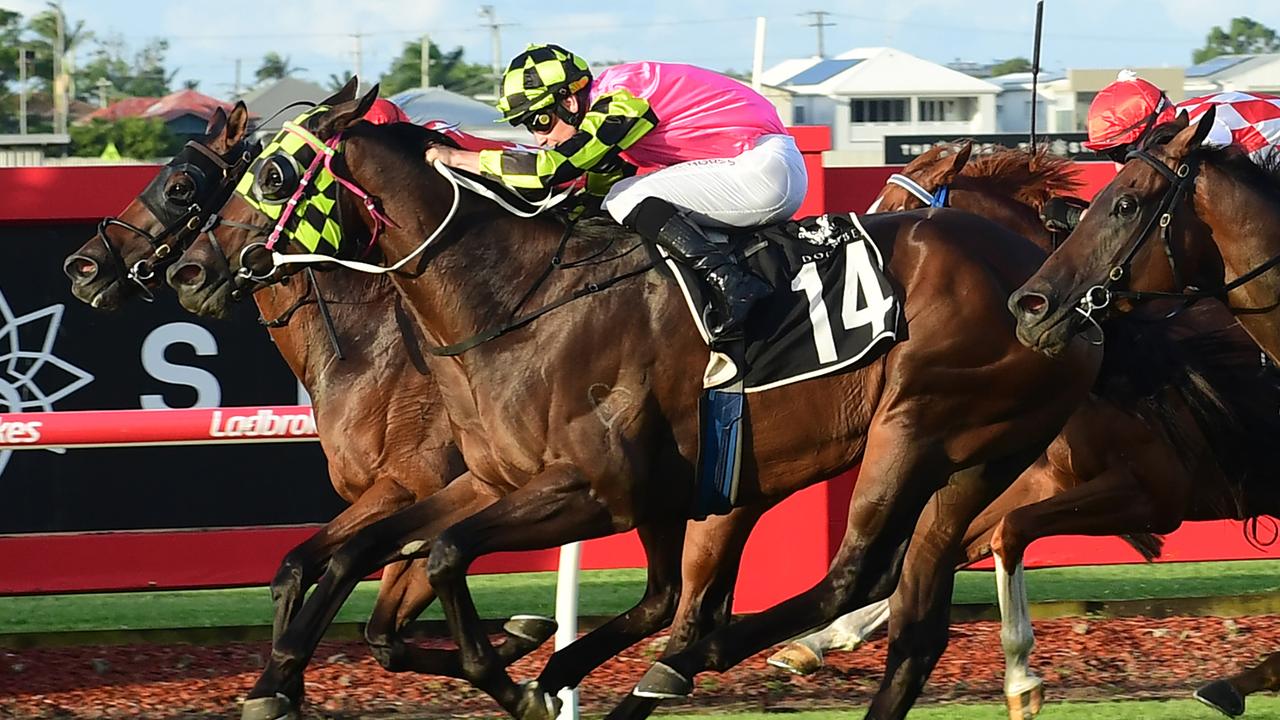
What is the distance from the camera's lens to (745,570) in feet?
23.8

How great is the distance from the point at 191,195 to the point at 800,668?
2.56 meters

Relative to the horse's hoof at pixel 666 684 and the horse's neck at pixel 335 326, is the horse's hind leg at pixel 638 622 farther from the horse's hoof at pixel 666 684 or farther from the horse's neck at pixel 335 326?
the horse's neck at pixel 335 326

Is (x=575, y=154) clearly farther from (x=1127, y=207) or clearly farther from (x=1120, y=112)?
(x=1120, y=112)

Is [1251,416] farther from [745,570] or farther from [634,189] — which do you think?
[634,189]

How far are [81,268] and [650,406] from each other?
85.4 inches

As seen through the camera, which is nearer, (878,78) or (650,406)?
(650,406)

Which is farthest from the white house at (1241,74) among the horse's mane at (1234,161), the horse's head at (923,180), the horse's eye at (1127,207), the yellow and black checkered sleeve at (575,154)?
the yellow and black checkered sleeve at (575,154)

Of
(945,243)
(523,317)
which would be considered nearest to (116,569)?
(523,317)

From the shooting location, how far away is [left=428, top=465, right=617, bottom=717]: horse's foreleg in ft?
14.8

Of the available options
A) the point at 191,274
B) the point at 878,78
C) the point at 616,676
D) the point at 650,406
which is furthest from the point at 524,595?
the point at 878,78

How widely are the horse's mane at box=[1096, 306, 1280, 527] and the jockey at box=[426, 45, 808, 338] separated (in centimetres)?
171

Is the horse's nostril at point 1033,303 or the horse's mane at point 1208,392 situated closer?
the horse's nostril at point 1033,303

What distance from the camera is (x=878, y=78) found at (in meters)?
57.7

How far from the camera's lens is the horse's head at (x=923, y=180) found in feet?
22.0
